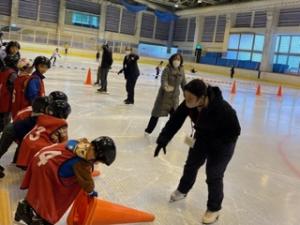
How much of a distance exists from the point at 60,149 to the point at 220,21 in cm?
3689

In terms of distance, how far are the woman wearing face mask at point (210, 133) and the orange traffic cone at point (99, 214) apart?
1.82 feet

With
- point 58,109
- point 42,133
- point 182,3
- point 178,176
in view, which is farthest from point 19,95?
point 182,3

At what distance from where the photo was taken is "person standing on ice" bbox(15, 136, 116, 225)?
93.8 inches

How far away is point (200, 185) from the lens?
4.08 m

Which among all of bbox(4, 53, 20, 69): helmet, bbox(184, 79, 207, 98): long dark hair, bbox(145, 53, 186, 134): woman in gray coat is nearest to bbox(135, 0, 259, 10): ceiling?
bbox(145, 53, 186, 134): woman in gray coat

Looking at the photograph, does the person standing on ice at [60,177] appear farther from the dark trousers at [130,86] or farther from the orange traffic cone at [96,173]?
the dark trousers at [130,86]

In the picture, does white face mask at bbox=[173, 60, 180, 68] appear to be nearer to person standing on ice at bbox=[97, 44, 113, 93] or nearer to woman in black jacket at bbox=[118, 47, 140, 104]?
woman in black jacket at bbox=[118, 47, 140, 104]

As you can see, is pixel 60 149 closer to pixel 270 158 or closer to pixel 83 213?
pixel 83 213

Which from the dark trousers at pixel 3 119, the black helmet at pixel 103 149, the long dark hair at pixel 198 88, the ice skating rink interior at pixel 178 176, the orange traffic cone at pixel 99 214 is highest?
the long dark hair at pixel 198 88

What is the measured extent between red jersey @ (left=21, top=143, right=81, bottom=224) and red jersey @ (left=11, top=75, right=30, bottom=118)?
1.84 m

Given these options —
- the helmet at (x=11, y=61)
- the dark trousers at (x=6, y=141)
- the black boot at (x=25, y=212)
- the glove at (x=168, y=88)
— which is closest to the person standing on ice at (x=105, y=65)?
the glove at (x=168, y=88)

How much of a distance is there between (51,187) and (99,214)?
49 centimetres

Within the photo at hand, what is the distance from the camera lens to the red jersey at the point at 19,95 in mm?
4266

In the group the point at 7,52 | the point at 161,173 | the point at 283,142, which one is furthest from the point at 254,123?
the point at 7,52
